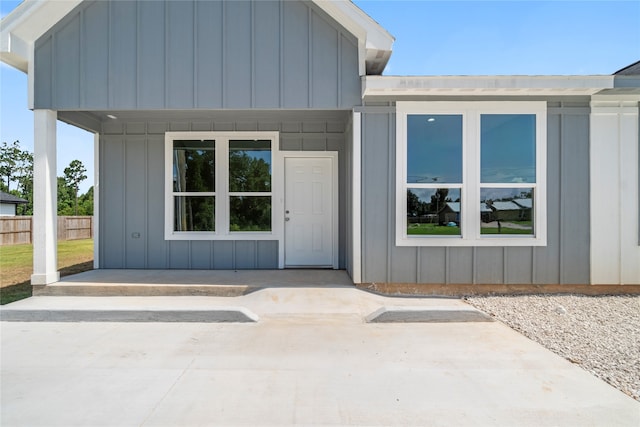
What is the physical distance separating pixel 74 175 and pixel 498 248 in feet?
151

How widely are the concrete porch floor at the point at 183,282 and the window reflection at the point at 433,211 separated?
1.51 metres

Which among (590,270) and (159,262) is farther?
(159,262)

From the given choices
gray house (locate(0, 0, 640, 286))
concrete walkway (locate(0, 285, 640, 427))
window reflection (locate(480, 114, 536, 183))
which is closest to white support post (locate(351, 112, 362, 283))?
gray house (locate(0, 0, 640, 286))

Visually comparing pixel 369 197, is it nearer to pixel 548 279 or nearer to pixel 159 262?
pixel 548 279

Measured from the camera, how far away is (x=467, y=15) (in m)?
7.18

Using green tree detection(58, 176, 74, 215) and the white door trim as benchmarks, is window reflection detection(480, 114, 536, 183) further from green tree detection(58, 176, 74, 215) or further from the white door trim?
green tree detection(58, 176, 74, 215)

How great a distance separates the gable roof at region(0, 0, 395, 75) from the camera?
5.16 meters

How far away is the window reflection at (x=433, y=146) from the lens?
5586 millimetres

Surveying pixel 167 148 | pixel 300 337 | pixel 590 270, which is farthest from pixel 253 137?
pixel 590 270

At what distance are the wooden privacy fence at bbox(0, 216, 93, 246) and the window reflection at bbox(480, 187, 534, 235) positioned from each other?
18516 millimetres

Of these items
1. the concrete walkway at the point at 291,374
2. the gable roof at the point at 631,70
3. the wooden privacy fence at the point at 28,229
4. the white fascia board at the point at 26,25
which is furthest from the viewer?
the wooden privacy fence at the point at 28,229

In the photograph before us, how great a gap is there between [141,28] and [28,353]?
475cm

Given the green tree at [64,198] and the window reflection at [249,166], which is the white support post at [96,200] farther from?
the green tree at [64,198]

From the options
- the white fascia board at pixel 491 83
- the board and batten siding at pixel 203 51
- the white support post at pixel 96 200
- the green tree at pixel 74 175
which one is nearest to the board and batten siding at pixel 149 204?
the white support post at pixel 96 200
